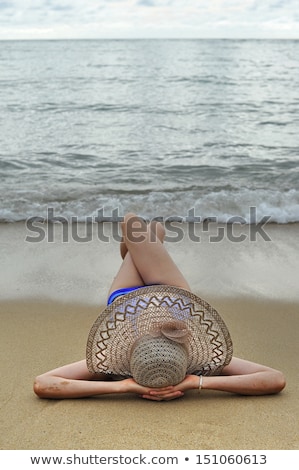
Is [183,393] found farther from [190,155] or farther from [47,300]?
[190,155]

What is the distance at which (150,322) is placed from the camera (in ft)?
8.81

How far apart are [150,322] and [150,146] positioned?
7.43 metres

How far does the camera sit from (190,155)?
9273 millimetres

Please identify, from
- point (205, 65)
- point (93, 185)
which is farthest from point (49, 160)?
point (205, 65)

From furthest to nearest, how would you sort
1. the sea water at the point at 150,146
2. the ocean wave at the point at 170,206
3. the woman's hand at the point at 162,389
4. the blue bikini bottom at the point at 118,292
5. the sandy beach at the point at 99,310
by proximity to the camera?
the sea water at the point at 150,146, the ocean wave at the point at 170,206, the blue bikini bottom at the point at 118,292, the woman's hand at the point at 162,389, the sandy beach at the point at 99,310

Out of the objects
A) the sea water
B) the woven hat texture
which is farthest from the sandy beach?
the sea water

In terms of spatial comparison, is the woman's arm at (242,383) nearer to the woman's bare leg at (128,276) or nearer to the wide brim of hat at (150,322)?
the wide brim of hat at (150,322)

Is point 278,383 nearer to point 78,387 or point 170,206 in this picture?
point 78,387

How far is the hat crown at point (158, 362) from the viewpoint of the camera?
2521mm

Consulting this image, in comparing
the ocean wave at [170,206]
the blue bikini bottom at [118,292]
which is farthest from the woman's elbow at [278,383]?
the ocean wave at [170,206]

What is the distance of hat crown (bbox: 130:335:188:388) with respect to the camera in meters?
2.52

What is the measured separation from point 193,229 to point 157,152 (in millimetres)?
3854

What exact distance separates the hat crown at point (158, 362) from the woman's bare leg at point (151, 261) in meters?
0.64
